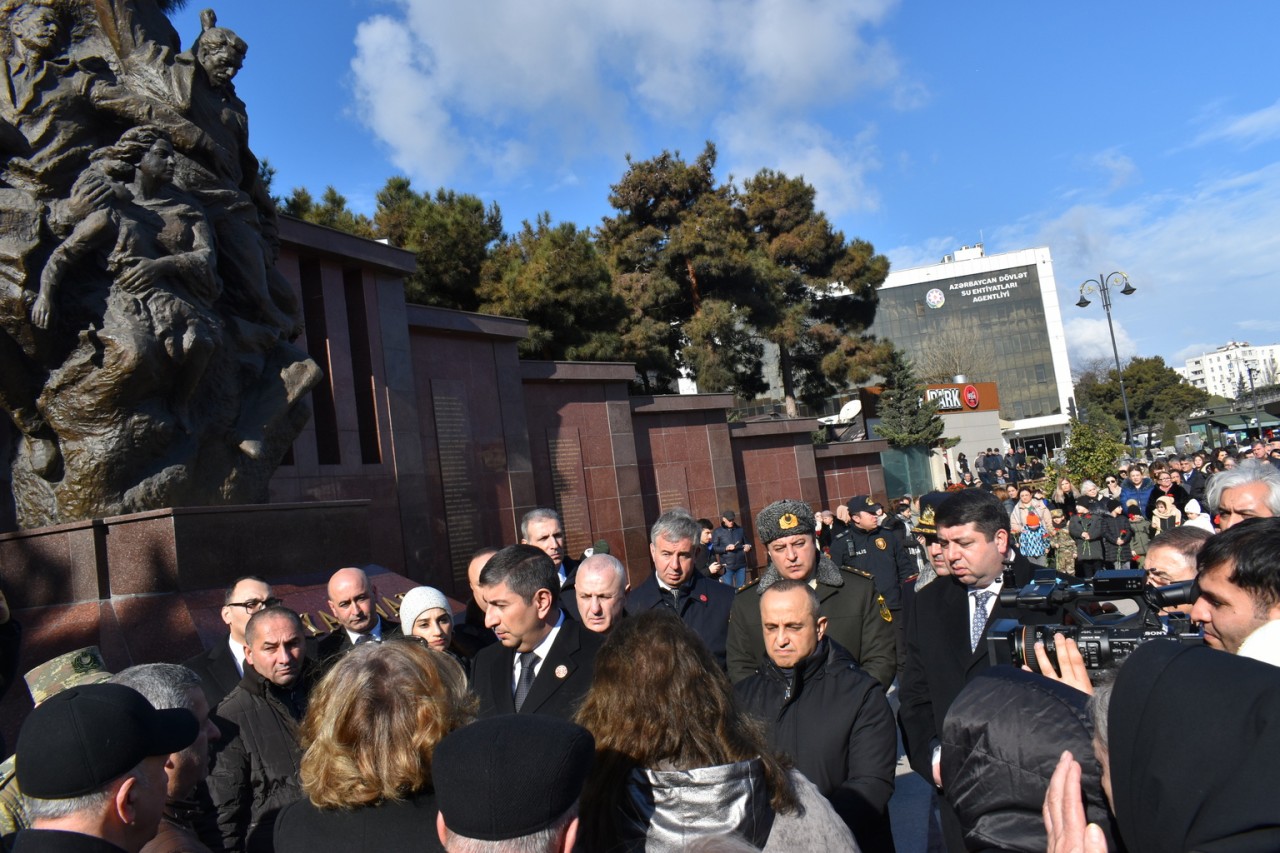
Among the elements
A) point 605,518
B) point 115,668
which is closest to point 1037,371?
point 605,518

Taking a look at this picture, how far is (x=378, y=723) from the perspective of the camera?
6.94ft

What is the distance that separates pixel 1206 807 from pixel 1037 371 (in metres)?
82.8

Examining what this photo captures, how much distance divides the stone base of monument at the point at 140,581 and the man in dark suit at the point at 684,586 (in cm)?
251

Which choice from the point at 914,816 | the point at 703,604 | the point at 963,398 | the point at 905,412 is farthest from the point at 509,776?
the point at 963,398

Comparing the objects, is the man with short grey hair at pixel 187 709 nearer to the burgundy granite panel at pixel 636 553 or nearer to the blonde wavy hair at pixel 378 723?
the blonde wavy hair at pixel 378 723

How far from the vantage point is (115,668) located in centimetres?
575

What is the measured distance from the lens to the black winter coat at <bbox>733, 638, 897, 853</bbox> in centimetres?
270

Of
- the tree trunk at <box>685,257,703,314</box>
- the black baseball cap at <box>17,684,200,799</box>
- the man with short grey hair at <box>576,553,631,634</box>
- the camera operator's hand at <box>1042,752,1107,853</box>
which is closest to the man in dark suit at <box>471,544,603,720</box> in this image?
the man with short grey hair at <box>576,553,631,634</box>

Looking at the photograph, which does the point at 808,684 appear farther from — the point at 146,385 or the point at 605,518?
the point at 605,518

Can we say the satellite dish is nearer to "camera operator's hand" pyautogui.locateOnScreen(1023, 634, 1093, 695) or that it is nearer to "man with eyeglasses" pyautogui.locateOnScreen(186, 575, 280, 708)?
"man with eyeglasses" pyautogui.locateOnScreen(186, 575, 280, 708)

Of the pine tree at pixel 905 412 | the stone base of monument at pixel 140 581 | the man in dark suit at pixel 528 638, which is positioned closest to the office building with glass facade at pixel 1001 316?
the pine tree at pixel 905 412

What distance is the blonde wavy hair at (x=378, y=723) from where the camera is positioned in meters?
2.06

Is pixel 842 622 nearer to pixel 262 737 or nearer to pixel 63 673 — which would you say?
pixel 262 737

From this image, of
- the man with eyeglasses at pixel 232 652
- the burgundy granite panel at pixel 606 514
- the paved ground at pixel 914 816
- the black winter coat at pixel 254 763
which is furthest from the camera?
the burgundy granite panel at pixel 606 514
